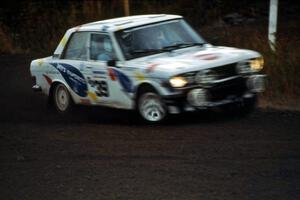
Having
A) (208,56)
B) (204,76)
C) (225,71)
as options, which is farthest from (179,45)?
(204,76)

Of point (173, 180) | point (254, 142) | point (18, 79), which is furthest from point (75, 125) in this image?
point (18, 79)

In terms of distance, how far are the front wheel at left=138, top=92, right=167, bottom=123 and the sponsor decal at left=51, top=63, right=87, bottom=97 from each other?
4.25ft

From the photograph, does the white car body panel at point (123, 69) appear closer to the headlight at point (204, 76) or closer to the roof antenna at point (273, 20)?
the headlight at point (204, 76)

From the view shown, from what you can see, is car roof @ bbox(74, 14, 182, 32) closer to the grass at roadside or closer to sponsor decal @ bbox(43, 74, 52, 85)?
sponsor decal @ bbox(43, 74, 52, 85)

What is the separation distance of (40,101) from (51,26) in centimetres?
856

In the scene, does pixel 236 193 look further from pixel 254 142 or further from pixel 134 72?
pixel 134 72

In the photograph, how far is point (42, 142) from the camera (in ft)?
31.0

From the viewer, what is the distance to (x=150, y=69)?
393 inches

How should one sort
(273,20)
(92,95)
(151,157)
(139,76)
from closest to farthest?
(151,157), (139,76), (92,95), (273,20)

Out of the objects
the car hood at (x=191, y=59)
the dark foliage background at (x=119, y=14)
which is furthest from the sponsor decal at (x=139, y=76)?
the dark foliage background at (x=119, y=14)

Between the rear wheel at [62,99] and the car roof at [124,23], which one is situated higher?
the car roof at [124,23]

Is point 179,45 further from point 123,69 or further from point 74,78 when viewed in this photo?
point 74,78

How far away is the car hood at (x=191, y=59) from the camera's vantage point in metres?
9.81

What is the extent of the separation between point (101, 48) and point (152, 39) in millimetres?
787
